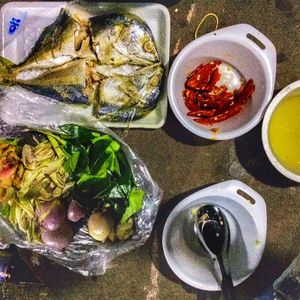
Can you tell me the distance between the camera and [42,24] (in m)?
2.62

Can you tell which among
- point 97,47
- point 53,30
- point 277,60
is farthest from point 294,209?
point 53,30

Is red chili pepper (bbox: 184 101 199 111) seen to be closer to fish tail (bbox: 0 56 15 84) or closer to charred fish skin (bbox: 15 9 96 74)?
charred fish skin (bbox: 15 9 96 74)

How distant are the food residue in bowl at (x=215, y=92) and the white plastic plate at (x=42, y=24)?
0.14 metres

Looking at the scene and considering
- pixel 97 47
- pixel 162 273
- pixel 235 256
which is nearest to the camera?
pixel 97 47

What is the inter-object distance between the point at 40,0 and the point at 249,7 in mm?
1025

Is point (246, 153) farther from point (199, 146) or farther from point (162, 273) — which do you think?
point (162, 273)

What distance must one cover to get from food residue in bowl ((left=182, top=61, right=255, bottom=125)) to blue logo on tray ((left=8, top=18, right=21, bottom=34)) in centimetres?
87

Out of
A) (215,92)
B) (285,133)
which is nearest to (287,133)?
(285,133)

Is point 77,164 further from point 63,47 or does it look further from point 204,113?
point 204,113

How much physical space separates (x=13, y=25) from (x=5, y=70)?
28 centimetres

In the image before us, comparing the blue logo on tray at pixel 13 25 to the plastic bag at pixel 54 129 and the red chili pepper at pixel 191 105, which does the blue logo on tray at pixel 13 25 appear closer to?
the plastic bag at pixel 54 129

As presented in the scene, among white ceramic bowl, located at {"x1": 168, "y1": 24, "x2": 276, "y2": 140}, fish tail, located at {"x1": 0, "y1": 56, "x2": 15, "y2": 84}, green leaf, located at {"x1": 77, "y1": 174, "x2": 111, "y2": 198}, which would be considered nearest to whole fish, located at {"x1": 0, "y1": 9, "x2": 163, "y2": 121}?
fish tail, located at {"x1": 0, "y1": 56, "x2": 15, "y2": 84}

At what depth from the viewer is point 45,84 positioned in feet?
8.07

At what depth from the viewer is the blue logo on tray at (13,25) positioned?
2627 mm
